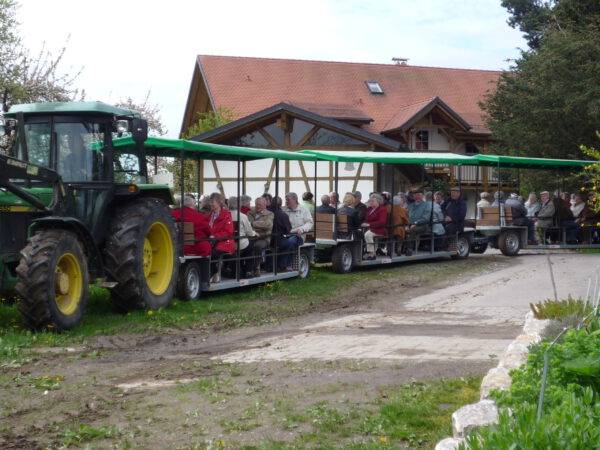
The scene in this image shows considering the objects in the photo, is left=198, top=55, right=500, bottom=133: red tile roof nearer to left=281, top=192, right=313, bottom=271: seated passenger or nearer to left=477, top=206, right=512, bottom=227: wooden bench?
left=477, top=206, right=512, bottom=227: wooden bench

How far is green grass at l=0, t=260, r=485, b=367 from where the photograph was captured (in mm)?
10664

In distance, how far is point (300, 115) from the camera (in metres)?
35.1

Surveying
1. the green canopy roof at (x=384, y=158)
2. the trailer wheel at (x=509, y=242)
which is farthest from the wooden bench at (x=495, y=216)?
the green canopy roof at (x=384, y=158)

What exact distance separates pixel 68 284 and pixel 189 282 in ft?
10.4

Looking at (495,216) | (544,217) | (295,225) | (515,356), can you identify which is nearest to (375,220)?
(295,225)

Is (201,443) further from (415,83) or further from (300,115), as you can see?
(415,83)

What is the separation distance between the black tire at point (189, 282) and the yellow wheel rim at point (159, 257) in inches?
22.9

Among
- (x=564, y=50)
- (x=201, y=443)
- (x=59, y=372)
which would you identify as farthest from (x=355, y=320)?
(x=564, y=50)

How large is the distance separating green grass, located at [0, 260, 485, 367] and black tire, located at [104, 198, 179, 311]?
0.25 meters

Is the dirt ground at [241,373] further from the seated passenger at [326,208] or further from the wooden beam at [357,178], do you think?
the wooden beam at [357,178]

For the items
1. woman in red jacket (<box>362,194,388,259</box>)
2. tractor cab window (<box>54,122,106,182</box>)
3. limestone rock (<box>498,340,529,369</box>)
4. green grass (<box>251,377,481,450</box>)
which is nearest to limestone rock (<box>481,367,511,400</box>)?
limestone rock (<box>498,340,529,369</box>)

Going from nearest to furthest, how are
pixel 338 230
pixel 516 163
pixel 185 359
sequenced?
pixel 185 359
pixel 338 230
pixel 516 163

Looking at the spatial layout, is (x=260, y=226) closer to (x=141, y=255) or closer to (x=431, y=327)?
(x=141, y=255)

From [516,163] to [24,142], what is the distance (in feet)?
46.6
